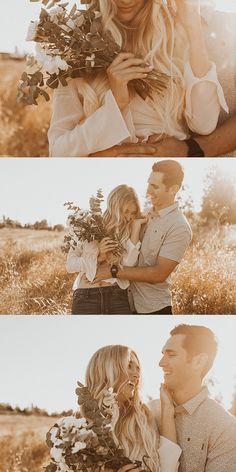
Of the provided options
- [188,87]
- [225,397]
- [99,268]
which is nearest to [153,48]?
[188,87]

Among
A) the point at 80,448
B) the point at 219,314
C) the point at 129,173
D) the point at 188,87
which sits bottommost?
the point at 80,448

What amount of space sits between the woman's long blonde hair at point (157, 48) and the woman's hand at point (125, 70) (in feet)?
0.09

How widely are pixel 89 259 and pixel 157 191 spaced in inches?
11.3

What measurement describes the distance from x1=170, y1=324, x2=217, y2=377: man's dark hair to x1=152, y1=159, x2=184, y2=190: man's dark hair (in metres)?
0.43

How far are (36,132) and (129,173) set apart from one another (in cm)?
31

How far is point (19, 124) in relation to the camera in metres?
3.19

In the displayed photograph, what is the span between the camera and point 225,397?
3.13 metres

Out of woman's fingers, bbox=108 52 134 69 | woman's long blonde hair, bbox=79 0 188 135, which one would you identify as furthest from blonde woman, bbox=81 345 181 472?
woman's fingers, bbox=108 52 134 69

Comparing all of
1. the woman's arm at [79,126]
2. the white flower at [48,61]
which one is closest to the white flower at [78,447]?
the woman's arm at [79,126]

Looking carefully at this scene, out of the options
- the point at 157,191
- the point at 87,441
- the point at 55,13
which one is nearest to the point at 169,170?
the point at 157,191

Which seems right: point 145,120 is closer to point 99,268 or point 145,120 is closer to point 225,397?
point 99,268

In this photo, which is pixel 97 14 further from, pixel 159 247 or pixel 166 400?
pixel 166 400

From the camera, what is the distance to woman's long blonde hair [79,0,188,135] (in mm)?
3117

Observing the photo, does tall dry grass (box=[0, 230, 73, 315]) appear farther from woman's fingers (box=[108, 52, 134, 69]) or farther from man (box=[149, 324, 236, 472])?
woman's fingers (box=[108, 52, 134, 69])
